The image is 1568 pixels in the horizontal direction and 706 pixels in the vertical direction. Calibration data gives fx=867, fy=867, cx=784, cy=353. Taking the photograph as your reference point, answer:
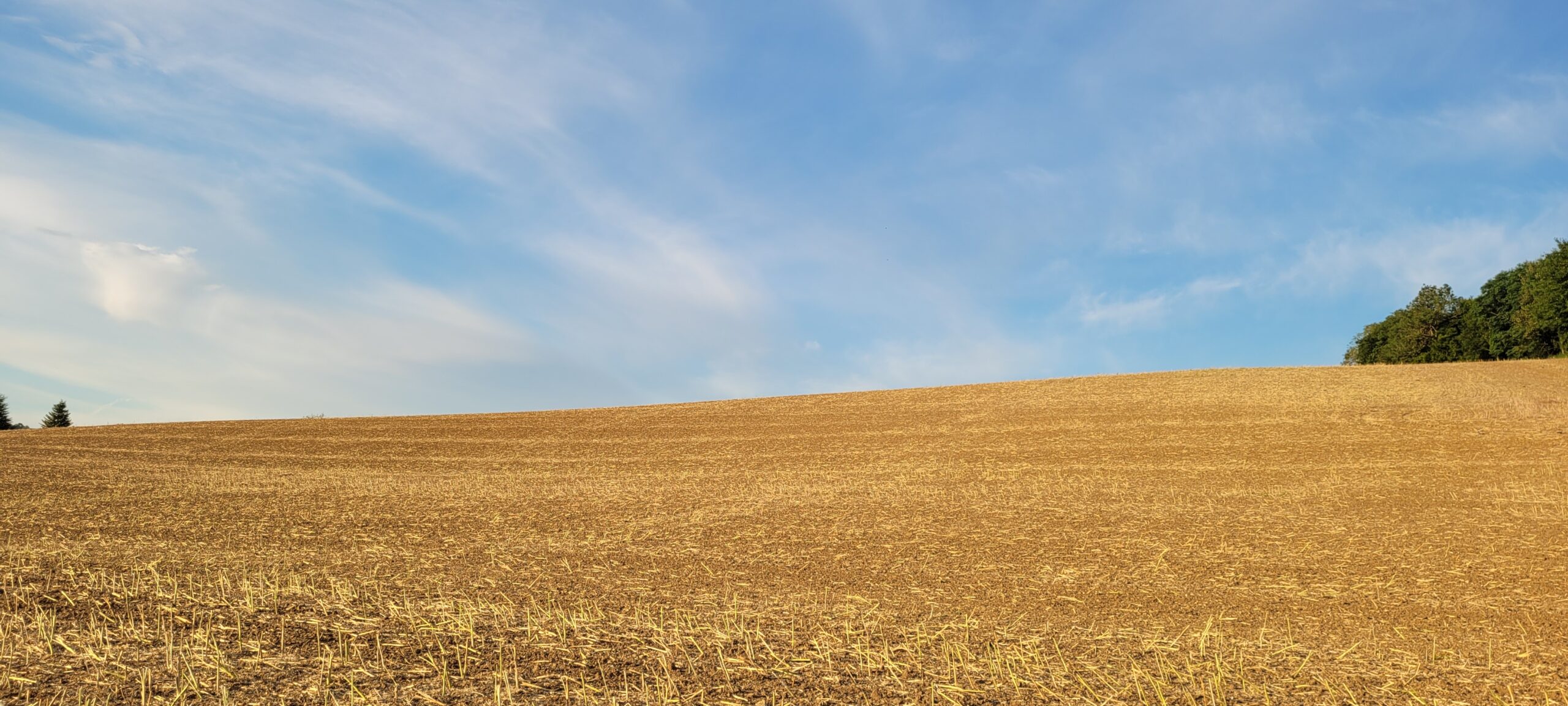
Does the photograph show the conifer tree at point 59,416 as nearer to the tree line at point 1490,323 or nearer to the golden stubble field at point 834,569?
the golden stubble field at point 834,569

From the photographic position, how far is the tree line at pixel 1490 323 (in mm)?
50469

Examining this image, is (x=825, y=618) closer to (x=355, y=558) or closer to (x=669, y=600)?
(x=669, y=600)

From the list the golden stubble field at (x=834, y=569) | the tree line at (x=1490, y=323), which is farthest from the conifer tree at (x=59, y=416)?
the tree line at (x=1490, y=323)

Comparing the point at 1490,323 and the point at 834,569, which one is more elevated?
the point at 1490,323

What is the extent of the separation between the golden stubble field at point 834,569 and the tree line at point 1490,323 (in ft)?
107

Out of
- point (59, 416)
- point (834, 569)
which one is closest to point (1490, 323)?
point (834, 569)

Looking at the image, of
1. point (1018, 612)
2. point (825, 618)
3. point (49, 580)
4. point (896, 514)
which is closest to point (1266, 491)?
point (896, 514)

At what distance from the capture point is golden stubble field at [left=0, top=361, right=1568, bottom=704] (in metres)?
7.27

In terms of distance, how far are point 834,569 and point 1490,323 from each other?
72660 millimetres

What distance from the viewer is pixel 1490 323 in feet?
207

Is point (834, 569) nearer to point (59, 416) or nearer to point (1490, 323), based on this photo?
point (59, 416)

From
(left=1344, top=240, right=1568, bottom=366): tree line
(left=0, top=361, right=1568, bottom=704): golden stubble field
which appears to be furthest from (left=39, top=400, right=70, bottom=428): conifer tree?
(left=1344, top=240, right=1568, bottom=366): tree line

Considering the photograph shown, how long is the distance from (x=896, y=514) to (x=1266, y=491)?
25.7ft

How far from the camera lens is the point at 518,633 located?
27.8 ft
